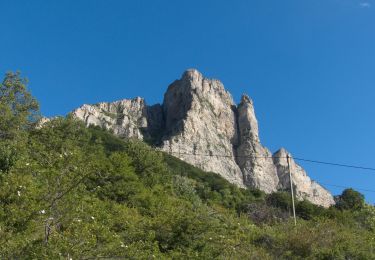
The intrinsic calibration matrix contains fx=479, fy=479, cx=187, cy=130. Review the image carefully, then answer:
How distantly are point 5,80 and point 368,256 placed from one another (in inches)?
1263

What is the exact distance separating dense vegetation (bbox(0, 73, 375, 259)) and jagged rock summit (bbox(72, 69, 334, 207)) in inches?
3366

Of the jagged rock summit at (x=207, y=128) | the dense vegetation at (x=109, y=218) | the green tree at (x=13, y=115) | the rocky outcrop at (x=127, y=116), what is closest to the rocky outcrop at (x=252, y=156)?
the jagged rock summit at (x=207, y=128)

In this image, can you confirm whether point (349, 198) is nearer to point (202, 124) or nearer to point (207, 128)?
point (202, 124)

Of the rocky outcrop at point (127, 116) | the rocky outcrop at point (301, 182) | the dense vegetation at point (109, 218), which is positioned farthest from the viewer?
the rocky outcrop at point (301, 182)

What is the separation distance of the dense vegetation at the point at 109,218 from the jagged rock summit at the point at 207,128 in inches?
3366

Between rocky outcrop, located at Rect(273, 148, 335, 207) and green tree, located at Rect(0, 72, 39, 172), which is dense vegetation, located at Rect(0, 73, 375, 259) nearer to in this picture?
green tree, located at Rect(0, 72, 39, 172)

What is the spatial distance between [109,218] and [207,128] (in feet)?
419

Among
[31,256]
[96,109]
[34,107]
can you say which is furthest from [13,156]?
[96,109]

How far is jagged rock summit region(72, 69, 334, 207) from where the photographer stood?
136125mm

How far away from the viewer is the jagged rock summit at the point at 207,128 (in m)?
136

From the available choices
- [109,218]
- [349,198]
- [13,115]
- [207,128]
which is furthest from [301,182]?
[109,218]

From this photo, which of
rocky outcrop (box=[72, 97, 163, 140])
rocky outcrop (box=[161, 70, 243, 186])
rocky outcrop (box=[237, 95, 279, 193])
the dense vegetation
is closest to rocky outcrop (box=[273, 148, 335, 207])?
rocky outcrop (box=[237, 95, 279, 193])

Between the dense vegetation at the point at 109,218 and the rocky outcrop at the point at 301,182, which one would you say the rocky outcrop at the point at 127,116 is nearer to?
the rocky outcrop at the point at 301,182

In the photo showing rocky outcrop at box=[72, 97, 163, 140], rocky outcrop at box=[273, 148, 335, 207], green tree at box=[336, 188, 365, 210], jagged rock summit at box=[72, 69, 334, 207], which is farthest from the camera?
rocky outcrop at box=[273, 148, 335, 207]
